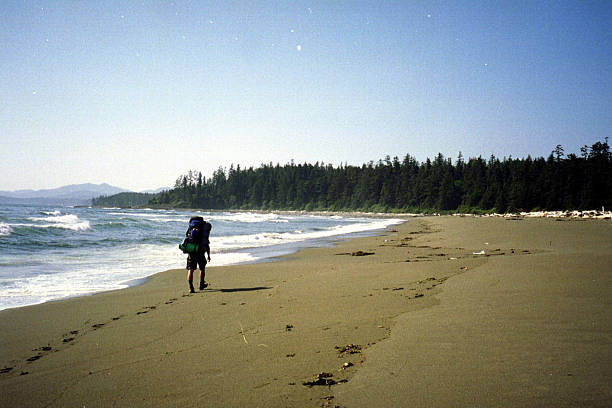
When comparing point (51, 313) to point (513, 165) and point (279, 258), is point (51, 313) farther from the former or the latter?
point (513, 165)

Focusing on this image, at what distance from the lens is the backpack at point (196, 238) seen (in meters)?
8.68

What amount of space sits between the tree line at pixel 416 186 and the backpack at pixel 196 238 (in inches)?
2890

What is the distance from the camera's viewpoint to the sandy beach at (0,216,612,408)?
277 cm

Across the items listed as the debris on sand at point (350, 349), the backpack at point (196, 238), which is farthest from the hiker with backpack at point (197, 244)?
the debris on sand at point (350, 349)

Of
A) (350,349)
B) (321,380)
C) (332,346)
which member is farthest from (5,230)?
(321,380)

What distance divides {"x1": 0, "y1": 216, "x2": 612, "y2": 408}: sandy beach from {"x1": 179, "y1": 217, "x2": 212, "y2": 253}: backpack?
4.87ft

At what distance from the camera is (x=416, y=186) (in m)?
104

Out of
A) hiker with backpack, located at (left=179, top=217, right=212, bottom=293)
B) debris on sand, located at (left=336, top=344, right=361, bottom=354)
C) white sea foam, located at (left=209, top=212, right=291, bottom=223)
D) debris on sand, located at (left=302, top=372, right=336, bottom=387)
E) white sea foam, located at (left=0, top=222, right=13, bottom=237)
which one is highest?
hiker with backpack, located at (left=179, top=217, right=212, bottom=293)

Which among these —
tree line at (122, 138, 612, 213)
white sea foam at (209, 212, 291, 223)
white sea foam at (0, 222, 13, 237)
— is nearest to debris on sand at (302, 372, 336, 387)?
white sea foam at (0, 222, 13, 237)

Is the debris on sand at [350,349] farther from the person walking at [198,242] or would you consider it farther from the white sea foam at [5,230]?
the white sea foam at [5,230]

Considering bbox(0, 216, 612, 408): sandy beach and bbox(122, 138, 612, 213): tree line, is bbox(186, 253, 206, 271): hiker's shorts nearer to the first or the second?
bbox(0, 216, 612, 408): sandy beach

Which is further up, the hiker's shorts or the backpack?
the backpack

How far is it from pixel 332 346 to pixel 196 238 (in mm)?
5703

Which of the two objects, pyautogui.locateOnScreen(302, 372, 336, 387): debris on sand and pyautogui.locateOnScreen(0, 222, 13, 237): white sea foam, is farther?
pyautogui.locateOnScreen(0, 222, 13, 237): white sea foam
